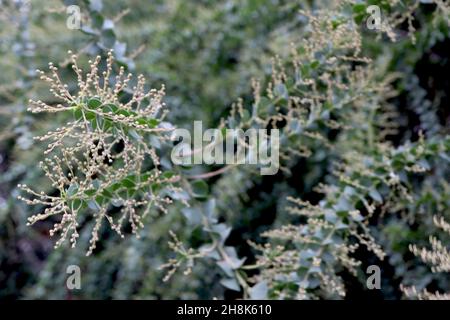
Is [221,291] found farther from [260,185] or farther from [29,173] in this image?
[29,173]

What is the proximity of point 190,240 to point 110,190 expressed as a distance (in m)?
0.58

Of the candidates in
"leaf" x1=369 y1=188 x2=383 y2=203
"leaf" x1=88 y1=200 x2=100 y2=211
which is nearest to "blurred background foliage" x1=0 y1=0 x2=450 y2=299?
"leaf" x1=369 y1=188 x2=383 y2=203

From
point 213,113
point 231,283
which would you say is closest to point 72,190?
point 231,283

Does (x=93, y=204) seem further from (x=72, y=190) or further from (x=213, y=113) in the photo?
(x=213, y=113)

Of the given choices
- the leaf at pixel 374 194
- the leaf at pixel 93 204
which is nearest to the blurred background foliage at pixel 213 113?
the leaf at pixel 374 194

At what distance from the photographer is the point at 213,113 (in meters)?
1.67

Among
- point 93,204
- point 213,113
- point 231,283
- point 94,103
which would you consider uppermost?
point 213,113

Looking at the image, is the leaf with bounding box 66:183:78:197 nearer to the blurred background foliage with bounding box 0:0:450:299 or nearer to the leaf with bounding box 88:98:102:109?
the leaf with bounding box 88:98:102:109

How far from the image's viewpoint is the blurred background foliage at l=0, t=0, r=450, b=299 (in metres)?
1.43

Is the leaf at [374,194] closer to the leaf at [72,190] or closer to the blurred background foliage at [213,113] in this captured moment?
the blurred background foliage at [213,113]
